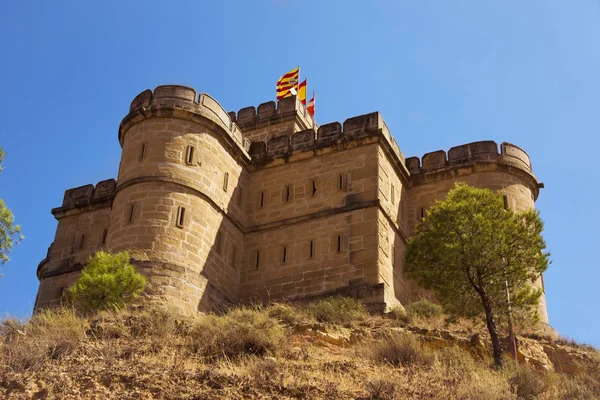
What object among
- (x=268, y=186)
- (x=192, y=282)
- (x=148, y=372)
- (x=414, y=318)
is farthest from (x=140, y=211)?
(x=148, y=372)

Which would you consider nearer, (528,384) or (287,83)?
(528,384)

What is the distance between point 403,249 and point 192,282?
6.90m

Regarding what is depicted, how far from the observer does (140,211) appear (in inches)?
950

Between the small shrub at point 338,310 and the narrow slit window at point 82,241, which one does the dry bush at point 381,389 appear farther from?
the narrow slit window at point 82,241

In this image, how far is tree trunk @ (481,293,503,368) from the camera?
1834cm

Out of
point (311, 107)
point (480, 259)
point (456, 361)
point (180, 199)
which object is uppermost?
point (311, 107)

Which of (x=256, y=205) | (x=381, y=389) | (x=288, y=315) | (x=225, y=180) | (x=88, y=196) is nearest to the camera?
(x=381, y=389)

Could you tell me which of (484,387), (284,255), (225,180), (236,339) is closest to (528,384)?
(484,387)

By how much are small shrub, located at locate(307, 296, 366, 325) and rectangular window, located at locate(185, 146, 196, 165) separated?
5284 millimetres

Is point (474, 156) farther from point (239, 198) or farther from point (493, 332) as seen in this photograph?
point (493, 332)

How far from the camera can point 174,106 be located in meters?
25.6

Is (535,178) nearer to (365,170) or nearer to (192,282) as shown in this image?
(365,170)

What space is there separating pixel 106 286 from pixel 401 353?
7.25m

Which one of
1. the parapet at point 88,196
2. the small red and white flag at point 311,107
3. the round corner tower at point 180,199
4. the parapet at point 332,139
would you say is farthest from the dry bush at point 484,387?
the small red and white flag at point 311,107
